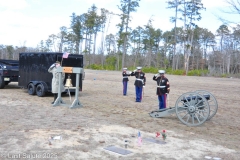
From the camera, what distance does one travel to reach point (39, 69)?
1322 cm

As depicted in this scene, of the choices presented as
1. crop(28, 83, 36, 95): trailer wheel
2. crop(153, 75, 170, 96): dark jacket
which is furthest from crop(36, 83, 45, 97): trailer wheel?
crop(153, 75, 170, 96): dark jacket

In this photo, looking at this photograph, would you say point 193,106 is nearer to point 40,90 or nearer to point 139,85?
point 139,85

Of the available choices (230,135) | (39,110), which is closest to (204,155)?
(230,135)

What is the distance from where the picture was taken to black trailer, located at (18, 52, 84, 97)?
12.8 meters

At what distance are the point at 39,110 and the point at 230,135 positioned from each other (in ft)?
19.8

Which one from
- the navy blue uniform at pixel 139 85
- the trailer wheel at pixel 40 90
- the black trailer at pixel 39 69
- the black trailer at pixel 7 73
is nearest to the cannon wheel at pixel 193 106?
the navy blue uniform at pixel 139 85

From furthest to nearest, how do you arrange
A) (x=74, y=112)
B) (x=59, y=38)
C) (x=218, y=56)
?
1. (x=59, y=38)
2. (x=218, y=56)
3. (x=74, y=112)

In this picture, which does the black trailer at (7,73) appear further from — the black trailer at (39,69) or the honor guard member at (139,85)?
the honor guard member at (139,85)

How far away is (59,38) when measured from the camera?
76938 millimetres

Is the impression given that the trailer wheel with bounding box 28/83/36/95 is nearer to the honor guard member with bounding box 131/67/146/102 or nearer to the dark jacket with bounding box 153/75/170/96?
the honor guard member with bounding box 131/67/146/102

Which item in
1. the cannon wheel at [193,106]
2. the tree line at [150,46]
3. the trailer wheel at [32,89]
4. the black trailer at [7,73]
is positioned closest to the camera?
the cannon wheel at [193,106]

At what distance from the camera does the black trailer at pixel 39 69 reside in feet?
41.9

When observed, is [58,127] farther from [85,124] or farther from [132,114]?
[132,114]

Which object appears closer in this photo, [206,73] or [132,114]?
[132,114]
